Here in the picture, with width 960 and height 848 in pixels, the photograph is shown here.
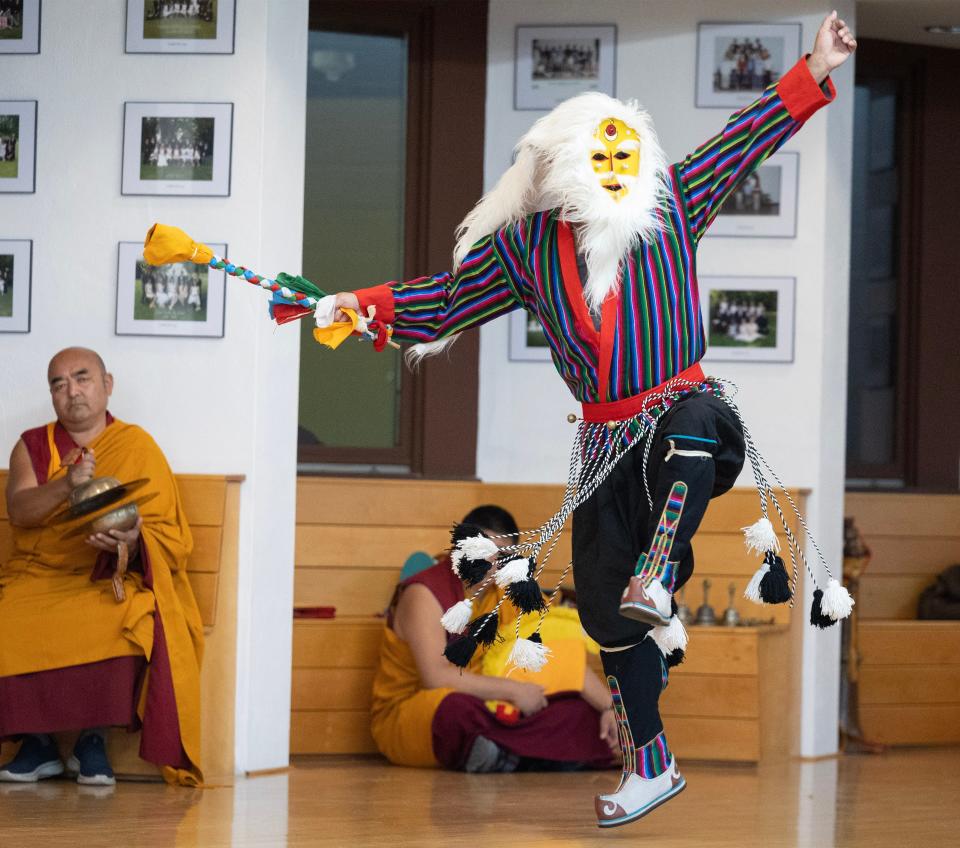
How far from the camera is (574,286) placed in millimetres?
3293

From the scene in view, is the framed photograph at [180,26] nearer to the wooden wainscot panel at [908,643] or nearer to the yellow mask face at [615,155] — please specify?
the yellow mask face at [615,155]

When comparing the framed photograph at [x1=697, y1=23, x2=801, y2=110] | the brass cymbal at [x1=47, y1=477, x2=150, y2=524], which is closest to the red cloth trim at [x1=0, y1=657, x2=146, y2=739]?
the brass cymbal at [x1=47, y1=477, x2=150, y2=524]

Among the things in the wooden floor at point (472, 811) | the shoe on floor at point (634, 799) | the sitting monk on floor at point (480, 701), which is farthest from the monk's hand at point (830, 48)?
the sitting monk on floor at point (480, 701)

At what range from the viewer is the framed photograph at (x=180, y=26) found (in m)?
4.74

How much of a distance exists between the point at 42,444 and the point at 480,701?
157 centimetres

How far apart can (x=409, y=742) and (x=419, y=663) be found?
0.84 ft

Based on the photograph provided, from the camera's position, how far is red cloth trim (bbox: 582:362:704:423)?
3.26m

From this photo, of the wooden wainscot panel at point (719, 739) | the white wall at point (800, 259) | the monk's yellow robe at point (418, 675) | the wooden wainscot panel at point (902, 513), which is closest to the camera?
the monk's yellow robe at point (418, 675)

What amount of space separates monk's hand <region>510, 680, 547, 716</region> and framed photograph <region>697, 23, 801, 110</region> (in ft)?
7.29

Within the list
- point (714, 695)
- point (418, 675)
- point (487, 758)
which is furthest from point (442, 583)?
point (714, 695)

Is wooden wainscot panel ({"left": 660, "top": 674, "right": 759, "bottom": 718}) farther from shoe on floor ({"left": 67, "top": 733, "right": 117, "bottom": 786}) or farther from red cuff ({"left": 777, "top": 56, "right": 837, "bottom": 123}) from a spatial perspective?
red cuff ({"left": 777, "top": 56, "right": 837, "bottom": 123})

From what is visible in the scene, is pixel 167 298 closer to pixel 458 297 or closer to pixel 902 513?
pixel 458 297

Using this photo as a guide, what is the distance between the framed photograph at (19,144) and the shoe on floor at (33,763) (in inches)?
68.7

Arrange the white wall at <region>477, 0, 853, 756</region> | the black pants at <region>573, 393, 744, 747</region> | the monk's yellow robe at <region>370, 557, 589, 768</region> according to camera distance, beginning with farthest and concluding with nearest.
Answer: the white wall at <region>477, 0, 853, 756</region>
the monk's yellow robe at <region>370, 557, 589, 768</region>
the black pants at <region>573, 393, 744, 747</region>
